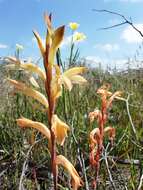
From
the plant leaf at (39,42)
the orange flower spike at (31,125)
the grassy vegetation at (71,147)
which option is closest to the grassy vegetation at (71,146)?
the grassy vegetation at (71,147)

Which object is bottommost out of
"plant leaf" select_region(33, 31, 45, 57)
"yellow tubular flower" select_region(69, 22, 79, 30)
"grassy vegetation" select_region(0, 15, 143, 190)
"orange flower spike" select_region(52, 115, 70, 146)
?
"grassy vegetation" select_region(0, 15, 143, 190)

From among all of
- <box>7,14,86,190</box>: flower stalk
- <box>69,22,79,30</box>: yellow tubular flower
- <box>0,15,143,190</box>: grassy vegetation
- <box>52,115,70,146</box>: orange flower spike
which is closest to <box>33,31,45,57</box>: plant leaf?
<box>7,14,86,190</box>: flower stalk

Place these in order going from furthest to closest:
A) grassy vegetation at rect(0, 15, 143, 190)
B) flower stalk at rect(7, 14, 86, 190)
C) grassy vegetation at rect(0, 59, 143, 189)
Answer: grassy vegetation at rect(0, 59, 143, 189) < grassy vegetation at rect(0, 15, 143, 190) < flower stalk at rect(7, 14, 86, 190)

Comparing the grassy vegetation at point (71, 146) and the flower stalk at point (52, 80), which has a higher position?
the flower stalk at point (52, 80)

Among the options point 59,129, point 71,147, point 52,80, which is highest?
point 52,80

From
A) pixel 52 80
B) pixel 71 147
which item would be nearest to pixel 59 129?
pixel 52 80

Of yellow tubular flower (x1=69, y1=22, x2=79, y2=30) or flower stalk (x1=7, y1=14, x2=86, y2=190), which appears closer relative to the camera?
flower stalk (x1=7, y1=14, x2=86, y2=190)

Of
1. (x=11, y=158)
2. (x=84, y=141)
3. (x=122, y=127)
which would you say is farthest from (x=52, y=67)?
(x=122, y=127)

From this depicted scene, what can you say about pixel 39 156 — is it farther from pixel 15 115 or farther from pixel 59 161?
pixel 59 161

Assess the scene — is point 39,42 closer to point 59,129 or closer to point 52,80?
point 52,80

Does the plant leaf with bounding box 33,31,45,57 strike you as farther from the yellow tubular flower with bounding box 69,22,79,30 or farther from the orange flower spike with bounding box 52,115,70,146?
the yellow tubular flower with bounding box 69,22,79,30

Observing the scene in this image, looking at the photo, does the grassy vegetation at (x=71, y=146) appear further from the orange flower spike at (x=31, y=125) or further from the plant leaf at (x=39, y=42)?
the plant leaf at (x=39, y=42)

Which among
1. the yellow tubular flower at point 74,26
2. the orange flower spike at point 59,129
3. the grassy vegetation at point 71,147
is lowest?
the grassy vegetation at point 71,147

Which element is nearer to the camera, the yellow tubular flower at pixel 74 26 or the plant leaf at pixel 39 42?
the plant leaf at pixel 39 42
